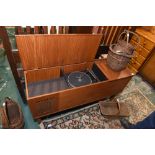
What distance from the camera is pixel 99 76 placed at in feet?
5.86

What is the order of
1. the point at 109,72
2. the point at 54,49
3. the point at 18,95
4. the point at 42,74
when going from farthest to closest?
the point at 18,95, the point at 109,72, the point at 42,74, the point at 54,49

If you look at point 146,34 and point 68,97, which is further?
point 146,34

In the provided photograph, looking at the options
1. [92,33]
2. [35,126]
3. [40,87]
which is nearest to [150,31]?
[92,33]

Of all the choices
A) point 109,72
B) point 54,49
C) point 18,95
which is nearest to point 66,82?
point 54,49

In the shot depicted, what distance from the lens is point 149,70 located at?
2.43 m

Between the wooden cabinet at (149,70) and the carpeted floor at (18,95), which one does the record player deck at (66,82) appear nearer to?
the carpeted floor at (18,95)

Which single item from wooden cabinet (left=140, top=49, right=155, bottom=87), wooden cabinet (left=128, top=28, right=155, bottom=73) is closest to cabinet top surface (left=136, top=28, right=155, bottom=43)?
wooden cabinet (left=128, top=28, right=155, bottom=73)

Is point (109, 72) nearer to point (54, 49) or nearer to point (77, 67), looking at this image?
point (77, 67)

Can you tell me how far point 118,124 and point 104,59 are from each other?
2.97 ft

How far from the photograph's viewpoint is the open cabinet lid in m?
1.30

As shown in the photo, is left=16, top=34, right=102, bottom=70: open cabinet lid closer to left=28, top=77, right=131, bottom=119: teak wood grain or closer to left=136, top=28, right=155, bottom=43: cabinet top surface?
left=28, top=77, right=131, bottom=119: teak wood grain

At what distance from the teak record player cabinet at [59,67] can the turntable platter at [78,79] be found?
97mm

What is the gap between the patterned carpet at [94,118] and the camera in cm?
166

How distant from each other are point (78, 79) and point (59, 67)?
0.27 meters
